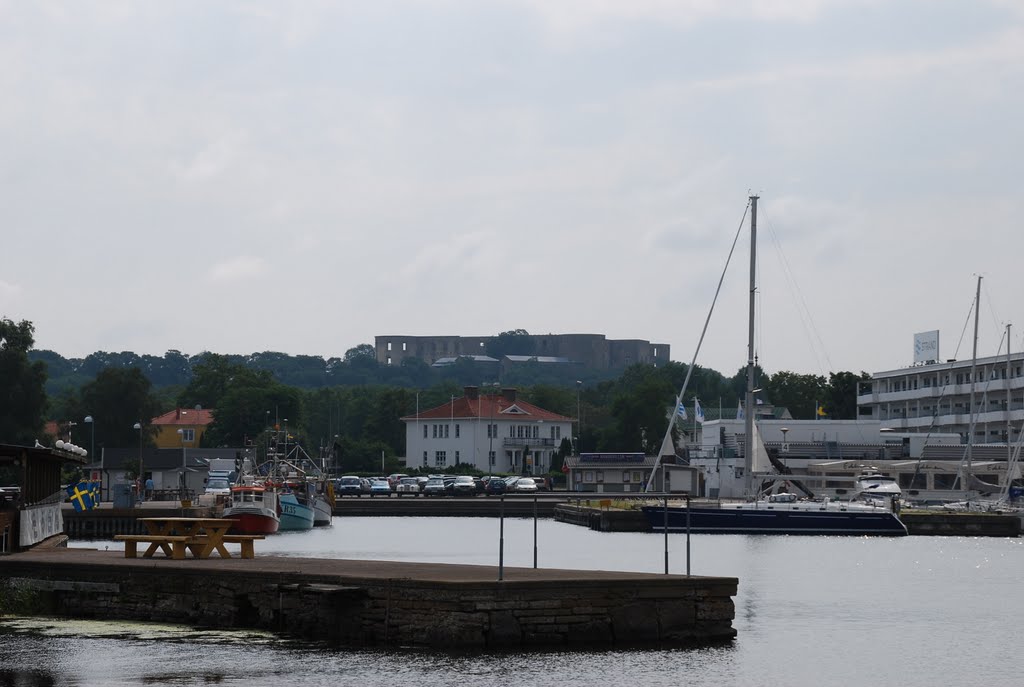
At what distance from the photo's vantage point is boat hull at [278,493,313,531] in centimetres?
9412

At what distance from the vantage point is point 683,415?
119 metres

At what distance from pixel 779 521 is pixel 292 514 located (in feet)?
93.4

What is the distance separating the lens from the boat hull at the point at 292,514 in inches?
3706

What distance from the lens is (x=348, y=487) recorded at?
438ft

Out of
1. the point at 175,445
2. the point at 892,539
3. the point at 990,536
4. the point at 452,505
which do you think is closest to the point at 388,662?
the point at 892,539

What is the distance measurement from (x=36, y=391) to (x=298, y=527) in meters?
48.5

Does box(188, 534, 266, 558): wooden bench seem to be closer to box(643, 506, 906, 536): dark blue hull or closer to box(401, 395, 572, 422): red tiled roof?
box(643, 506, 906, 536): dark blue hull

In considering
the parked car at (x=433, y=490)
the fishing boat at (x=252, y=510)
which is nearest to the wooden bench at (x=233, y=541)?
the fishing boat at (x=252, y=510)

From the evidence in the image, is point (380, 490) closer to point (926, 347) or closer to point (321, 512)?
point (321, 512)

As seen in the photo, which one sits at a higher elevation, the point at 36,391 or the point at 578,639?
the point at 36,391

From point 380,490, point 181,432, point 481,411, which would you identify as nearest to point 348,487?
point 380,490

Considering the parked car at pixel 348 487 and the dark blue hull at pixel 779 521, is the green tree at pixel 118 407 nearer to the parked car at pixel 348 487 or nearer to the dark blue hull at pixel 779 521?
the parked car at pixel 348 487

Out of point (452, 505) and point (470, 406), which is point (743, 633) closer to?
point (452, 505)

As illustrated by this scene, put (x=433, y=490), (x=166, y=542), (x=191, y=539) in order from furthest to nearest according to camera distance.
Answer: (x=433, y=490) < (x=191, y=539) < (x=166, y=542)
